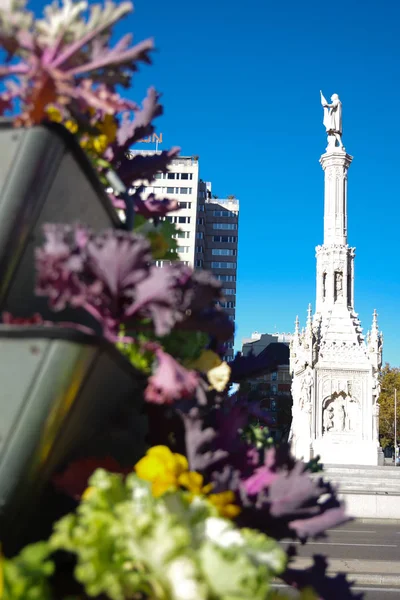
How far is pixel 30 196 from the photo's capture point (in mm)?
1573

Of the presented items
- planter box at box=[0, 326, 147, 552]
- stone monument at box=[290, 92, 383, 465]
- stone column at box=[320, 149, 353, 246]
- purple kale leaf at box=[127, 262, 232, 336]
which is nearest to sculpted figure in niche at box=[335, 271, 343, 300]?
stone monument at box=[290, 92, 383, 465]

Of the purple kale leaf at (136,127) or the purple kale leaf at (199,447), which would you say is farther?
the purple kale leaf at (136,127)

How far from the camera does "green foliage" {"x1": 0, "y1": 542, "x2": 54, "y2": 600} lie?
112 centimetres

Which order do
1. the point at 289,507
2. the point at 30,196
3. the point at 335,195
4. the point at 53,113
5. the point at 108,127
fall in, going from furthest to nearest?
the point at 335,195, the point at 108,127, the point at 53,113, the point at 289,507, the point at 30,196

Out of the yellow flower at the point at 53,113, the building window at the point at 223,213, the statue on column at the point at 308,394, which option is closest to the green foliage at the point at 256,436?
the yellow flower at the point at 53,113

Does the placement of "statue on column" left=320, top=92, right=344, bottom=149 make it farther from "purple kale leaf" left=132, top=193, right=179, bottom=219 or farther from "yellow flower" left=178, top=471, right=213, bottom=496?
"yellow flower" left=178, top=471, right=213, bottom=496

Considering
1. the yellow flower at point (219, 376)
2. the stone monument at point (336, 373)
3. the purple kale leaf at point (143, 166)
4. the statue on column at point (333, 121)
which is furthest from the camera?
the statue on column at point (333, 121)

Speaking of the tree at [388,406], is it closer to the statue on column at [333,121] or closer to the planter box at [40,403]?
the statue on column at [333,121]

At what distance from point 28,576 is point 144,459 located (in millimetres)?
520

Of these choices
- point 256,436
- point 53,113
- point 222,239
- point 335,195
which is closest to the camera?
point 53,113

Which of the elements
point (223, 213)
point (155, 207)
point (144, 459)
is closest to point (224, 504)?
point (144, 459)

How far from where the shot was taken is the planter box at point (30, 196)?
1.56 m

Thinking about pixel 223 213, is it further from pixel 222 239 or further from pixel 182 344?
pixel 182 344

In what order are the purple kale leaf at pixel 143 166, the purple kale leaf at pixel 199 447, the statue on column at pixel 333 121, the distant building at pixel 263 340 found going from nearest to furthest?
the purple kale leaf at pixel 199 447 < the purple kale leaf at pixel 143 166 < the statue on column at pixel 333 121 < the distant building at pixel 263 340
